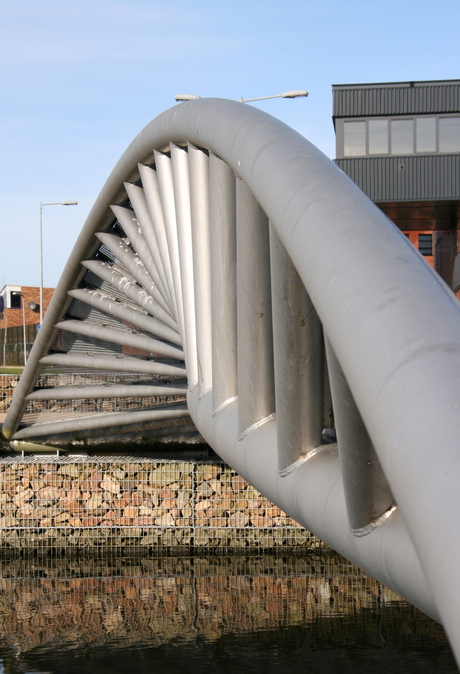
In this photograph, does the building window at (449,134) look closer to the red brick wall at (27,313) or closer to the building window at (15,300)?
the red brick wall at (27,313)

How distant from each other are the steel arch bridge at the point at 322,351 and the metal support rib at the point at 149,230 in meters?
1.94

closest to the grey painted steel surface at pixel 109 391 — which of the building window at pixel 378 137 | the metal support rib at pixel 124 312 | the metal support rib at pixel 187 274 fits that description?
the metal support rib at pixel 124 312

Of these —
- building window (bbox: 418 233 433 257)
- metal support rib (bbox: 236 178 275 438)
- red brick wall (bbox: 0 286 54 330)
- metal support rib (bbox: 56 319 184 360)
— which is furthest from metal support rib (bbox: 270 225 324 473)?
red brick wall (bbox: 0 286 54 330)

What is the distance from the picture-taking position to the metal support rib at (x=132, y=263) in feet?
36.0

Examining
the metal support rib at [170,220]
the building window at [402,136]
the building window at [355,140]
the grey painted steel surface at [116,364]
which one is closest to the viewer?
the metal support rib at [170,220]

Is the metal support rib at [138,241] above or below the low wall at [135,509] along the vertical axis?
above

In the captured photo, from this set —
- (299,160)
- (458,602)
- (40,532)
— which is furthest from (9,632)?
(458,602)

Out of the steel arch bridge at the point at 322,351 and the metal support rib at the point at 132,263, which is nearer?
the steel arch bridge at the point at 322,351

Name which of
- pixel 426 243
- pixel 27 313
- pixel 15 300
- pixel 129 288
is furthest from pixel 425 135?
pixel 15 300

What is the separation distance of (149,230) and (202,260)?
165 inches

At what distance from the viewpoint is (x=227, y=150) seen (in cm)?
447

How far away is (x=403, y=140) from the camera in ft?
90.2

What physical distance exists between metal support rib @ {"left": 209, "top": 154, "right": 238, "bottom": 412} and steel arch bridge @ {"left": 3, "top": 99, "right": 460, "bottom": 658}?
1 cm

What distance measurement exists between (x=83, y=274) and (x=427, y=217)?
20.2 m
